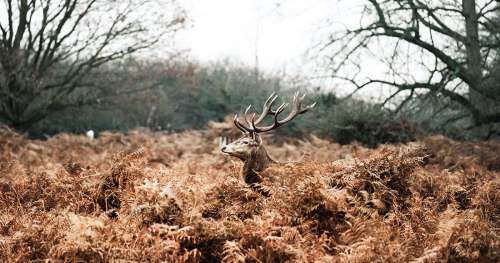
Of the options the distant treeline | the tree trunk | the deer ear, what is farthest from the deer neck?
the tree trunk

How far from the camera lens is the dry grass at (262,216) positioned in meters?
4.16

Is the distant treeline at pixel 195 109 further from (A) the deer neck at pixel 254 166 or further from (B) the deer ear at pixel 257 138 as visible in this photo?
(A) the deer neck at pixel 254 166

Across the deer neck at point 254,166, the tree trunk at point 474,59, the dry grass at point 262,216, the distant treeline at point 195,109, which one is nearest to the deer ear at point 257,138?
the deer neck at point 254,166

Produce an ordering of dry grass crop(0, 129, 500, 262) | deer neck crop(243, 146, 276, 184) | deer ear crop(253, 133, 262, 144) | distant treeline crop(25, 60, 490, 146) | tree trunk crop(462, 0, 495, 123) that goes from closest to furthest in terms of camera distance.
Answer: dry grass crop(0, 129, 500, 262)
deer neck crop(243, 146, 276, 184)
deer ear crop(253, 133, 262, 144)
distant treeline crop(25, 60, 490, 146)
tree trunk crop(462, 0, 495, 123)

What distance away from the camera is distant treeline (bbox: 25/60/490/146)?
1438 centimetres

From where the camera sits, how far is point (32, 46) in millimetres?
16375

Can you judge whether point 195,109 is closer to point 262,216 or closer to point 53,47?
point 53,47

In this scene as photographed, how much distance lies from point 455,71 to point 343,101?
320 cm

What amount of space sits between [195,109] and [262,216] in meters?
29.2

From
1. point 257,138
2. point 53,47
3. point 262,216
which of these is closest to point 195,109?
point 53,47

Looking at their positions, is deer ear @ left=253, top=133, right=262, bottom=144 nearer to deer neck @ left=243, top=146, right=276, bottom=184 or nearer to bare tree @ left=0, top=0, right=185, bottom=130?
deer neck @ left=243, top=146, right=276, bottom=184

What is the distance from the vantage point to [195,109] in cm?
3375

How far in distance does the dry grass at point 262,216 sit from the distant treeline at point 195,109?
3.50m

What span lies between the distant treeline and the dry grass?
3499 mm
